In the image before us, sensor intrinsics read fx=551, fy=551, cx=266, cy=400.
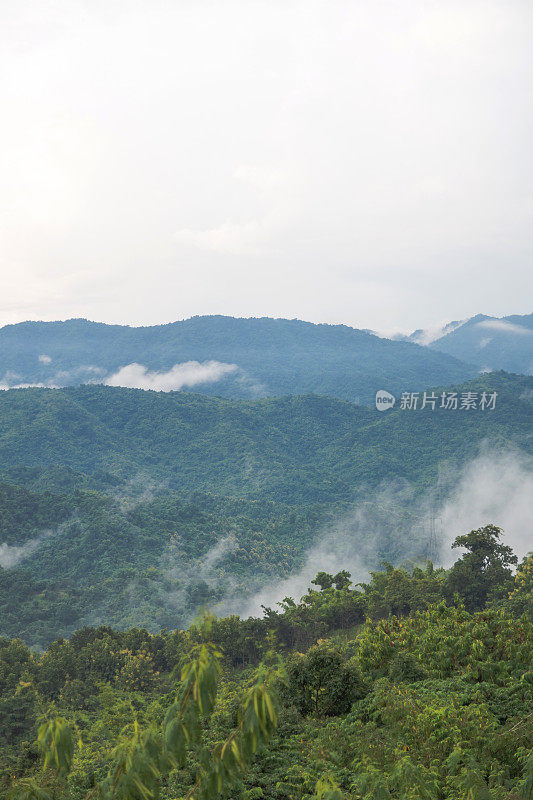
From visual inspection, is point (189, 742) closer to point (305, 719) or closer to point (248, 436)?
point (305, 719)

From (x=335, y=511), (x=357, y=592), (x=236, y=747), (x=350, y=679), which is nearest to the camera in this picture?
(x=236, y=747)

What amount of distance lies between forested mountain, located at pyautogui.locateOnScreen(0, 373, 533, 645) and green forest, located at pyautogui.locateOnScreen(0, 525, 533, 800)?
99.4 feet

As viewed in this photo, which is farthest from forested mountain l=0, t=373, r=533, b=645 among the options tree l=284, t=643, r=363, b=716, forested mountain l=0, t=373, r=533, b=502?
tree l=284, t=643, r=363, b=716

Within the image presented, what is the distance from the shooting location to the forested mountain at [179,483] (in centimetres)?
5972

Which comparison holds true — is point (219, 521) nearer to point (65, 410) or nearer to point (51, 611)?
point (51, 611)

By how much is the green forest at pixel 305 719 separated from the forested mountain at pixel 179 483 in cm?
3031

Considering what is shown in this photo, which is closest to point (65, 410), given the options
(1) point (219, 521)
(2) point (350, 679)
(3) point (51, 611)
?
(1) point (219, 521)

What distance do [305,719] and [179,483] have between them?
118515mm

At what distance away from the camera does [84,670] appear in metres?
26.4

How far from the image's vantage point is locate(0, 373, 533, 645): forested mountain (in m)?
59.7

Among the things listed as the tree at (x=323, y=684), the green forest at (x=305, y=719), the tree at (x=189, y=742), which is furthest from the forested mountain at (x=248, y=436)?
the tree at (x=189, y=742)

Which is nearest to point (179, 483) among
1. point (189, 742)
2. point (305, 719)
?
point (305, 719)

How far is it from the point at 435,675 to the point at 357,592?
60.6 ft

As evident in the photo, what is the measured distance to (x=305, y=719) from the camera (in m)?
11.9
